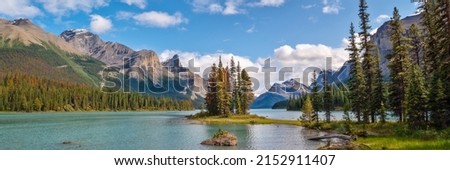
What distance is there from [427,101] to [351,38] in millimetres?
19800

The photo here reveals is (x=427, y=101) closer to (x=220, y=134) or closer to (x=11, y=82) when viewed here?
(x=220, y=134)

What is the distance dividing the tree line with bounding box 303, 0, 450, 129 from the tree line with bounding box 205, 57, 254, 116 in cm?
2645

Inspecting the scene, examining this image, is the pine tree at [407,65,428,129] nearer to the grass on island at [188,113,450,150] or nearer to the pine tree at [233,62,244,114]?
the grass on island at [188,113,450,150]

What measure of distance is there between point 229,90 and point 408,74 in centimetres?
5524

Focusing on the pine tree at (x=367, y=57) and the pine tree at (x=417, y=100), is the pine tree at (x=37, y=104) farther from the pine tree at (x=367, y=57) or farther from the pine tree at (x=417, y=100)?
the pine tree at (x=417, y=100)

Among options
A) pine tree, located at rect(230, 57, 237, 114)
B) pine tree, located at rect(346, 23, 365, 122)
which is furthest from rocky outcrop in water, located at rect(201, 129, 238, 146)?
pine tree, located at rect(230, 57, 237, 114)

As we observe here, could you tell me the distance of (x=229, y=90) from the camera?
9306 cm

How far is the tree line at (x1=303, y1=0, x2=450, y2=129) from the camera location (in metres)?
32.4

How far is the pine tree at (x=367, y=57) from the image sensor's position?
159 feet

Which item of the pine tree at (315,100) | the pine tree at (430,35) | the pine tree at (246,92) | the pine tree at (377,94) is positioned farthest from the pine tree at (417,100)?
the pine tree at (246,92)

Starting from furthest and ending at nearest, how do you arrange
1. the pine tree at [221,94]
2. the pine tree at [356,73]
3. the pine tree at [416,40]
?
the pine tree at [221,94] < the pine tree at [356,73] < the pine tree at [416,40]

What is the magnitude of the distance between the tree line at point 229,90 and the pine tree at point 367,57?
1522 inches

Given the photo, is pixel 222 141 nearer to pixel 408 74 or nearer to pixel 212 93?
pixel 408 74

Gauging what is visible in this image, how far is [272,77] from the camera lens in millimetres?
33219
